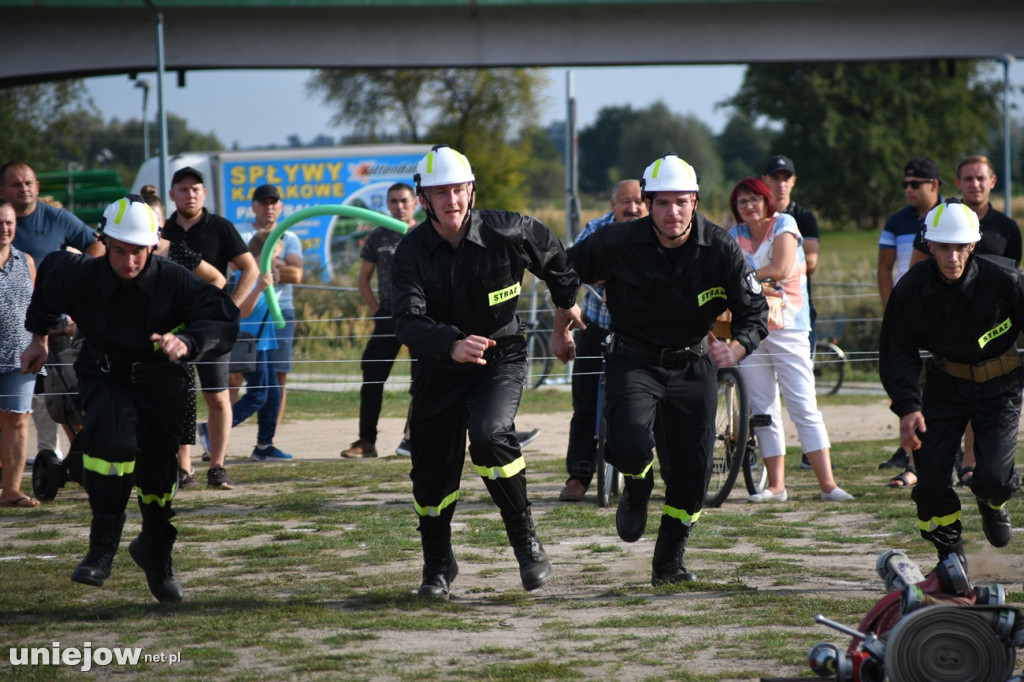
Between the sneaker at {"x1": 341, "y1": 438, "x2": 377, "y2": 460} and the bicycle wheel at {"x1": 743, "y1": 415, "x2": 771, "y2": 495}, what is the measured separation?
3.35m

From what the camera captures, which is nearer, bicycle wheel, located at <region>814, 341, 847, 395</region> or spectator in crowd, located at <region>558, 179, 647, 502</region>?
spectator in crowd, located at <region>558, 179, 647, 502</region>

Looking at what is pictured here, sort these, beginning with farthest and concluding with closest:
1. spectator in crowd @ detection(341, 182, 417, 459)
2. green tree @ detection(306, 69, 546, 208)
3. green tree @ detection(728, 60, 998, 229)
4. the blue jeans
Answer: green tree @ detection(728, 60, 998, 229) < green tree @ detection(306, 69, 546, 208) < the blue jeans < spectator in crowd @ detection(341, 182, 417, 459)

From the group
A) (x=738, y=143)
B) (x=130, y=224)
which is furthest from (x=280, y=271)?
(x=738, y=143)

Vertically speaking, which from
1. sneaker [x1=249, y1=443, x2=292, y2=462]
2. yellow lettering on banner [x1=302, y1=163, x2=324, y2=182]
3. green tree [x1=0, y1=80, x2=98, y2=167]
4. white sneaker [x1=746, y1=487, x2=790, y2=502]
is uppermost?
green tree [x1=0, y1=80, x2=98, y2=167]

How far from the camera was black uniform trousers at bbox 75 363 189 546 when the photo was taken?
557cm

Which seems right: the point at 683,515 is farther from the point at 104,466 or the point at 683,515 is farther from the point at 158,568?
the point at 104,466

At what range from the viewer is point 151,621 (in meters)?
5.30

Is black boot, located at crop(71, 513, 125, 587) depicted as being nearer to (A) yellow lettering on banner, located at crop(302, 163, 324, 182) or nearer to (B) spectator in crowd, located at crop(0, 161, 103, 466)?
(B) spectator in crowd, located at crop(0, 161, 103, 466)

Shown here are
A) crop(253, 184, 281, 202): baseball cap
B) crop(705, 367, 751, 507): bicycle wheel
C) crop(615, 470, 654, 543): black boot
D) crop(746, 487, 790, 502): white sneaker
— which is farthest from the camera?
crop(253, 184, 281, 202): baseball cap

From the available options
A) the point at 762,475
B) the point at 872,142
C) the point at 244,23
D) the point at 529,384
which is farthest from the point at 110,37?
the point at 872,142

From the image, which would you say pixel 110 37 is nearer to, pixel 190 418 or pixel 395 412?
pixel 395 412

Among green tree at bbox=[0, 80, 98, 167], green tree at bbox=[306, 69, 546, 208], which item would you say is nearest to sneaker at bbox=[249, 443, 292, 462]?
green tree at bbox=[306, 69, 546, 208]

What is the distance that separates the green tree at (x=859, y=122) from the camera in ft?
189

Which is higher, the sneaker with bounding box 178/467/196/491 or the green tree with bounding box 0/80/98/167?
the green tree with bounding box 0/80/98/167
